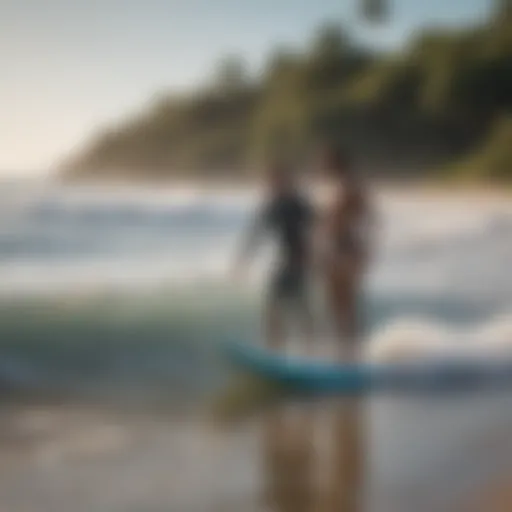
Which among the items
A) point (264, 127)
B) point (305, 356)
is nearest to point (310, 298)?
point (305, 356)

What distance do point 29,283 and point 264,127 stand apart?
34cm

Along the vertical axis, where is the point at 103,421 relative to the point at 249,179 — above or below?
below

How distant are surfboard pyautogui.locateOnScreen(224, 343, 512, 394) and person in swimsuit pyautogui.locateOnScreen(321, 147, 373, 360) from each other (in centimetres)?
3

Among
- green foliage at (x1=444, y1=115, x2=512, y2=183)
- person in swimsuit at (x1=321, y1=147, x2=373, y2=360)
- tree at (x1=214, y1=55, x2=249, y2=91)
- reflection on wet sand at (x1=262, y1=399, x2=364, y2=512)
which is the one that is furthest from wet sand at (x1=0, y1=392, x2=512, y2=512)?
tree at (x1=214, y1=55, x2=249, y2=91)

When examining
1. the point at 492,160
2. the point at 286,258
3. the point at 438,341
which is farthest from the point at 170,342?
the point at 492,160

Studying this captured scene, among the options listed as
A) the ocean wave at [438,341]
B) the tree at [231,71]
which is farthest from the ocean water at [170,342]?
the tree at [231,71]

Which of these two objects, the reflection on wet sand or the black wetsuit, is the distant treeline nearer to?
the black wetsuit

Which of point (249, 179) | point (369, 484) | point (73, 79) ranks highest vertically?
point (73, 79)

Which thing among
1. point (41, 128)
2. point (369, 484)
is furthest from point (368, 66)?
point (369, 484)

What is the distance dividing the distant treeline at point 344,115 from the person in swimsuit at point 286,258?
6cm

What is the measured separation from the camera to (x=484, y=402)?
100 centimetres

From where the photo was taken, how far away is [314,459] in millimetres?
974

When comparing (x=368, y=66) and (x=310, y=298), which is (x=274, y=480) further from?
(x=368, y=66)

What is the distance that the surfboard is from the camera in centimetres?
98
